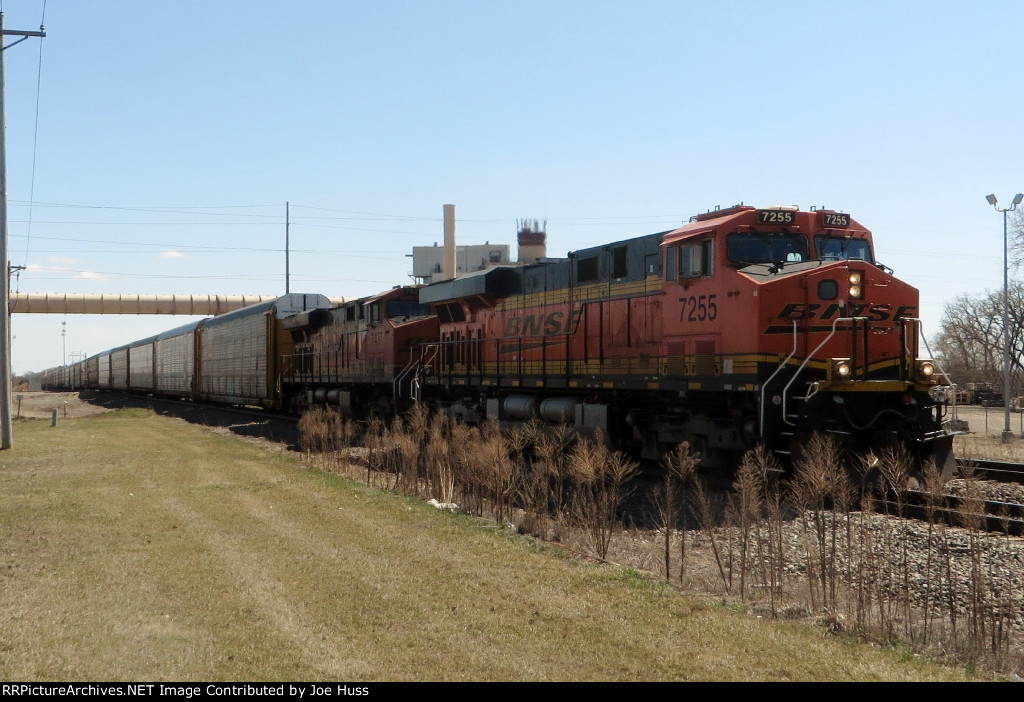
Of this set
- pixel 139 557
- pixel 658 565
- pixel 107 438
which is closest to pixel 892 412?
pixel 658 565

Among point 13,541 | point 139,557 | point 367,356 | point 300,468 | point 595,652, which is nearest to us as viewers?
point 595,652

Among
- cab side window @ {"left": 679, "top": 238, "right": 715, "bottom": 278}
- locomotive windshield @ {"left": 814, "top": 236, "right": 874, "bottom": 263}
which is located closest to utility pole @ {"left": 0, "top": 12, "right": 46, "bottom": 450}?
cab side window @ {"left": 679, "top": 238, "right": 715, "bottom": 278}

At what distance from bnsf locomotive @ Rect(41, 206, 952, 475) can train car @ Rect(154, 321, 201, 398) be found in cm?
2918

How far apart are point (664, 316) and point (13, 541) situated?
9296mm

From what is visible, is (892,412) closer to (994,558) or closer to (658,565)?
(994,558)

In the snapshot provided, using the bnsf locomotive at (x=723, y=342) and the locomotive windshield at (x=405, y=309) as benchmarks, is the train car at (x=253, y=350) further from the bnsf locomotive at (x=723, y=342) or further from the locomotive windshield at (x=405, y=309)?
the bnsf locomotive at (x=723, y=342)

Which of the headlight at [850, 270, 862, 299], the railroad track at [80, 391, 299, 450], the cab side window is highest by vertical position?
the cab side window

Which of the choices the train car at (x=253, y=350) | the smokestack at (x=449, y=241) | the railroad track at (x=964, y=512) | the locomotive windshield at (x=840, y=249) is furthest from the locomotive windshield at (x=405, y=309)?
the smokestack at (x=449, y=241)

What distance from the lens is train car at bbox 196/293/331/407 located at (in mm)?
33844

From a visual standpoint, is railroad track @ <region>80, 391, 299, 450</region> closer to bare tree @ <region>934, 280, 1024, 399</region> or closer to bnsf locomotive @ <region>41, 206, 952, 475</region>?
bnsf locomotive @ <region>41, 206, 952, 475</region>

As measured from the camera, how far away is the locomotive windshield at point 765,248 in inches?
510

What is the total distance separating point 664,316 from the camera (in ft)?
46.8

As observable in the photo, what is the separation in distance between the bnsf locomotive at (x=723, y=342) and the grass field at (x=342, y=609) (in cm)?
435

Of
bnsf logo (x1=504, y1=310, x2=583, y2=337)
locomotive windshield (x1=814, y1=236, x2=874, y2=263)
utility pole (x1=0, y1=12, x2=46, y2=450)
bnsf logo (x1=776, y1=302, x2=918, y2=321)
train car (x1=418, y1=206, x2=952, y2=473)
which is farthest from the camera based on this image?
utility pole (x1=0, y1=12, x2=46, y2=450)
